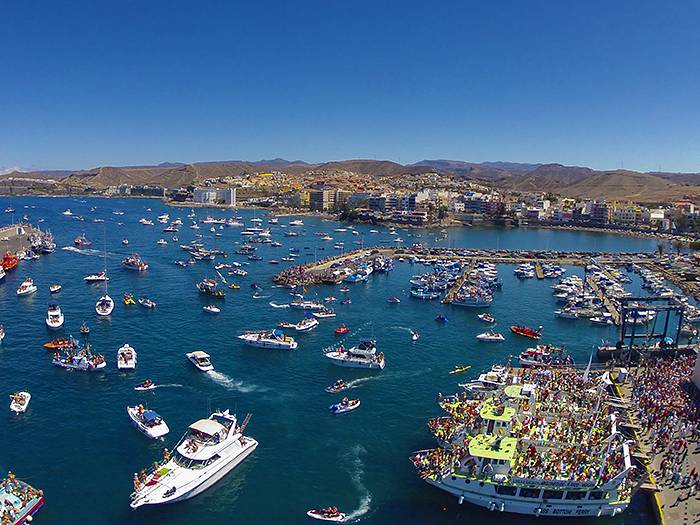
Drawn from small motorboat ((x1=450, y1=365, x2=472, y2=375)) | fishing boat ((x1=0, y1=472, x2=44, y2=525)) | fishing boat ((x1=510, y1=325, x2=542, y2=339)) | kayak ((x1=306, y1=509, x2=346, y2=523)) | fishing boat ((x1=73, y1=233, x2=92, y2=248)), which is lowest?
kayak ((x1=306, y1=509, x2=346, y2=523))

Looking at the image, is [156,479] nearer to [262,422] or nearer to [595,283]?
[262,422]

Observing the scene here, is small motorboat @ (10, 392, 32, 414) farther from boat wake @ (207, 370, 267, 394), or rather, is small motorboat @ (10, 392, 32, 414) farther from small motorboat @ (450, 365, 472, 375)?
small motorboat @ (450, 365, 472, 375)

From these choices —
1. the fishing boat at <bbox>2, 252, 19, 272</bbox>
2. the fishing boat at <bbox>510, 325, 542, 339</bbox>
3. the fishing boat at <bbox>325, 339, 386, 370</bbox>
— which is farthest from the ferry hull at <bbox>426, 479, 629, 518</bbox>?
the fishing boat at <bbox>2, 252, 19, 272</bbox>

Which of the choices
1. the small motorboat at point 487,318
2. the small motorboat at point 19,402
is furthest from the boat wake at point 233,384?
the small motorboat at point 487,318

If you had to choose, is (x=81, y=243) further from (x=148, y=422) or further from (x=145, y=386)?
(x=148, y=422)

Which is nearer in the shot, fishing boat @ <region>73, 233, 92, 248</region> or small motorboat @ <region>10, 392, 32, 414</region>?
small motorboat @ <region>10, 392, 32, 414</region>

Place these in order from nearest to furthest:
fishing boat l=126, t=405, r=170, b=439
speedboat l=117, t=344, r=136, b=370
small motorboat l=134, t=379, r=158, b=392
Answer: fishing boat l=126, t=405, r=170, b=439 → small motorboat l=134, t=379, r=158, b=392 → speedboat l=117, t=344, r=136, b=370

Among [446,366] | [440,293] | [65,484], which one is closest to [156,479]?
[65,484]

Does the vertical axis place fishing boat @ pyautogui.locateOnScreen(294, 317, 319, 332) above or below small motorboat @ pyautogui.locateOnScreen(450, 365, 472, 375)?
above

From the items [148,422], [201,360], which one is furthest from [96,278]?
[148,422]
